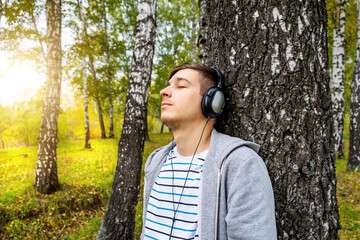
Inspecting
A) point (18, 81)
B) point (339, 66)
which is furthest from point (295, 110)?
point (18, 81)

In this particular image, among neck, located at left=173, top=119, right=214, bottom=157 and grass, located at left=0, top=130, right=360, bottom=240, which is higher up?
neck, located at left=173, top=119, right=214, bottom=157

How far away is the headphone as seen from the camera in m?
1.34

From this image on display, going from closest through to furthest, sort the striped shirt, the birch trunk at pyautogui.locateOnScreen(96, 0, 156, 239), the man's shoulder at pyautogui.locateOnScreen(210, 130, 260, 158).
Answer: the man's shoulder at pyautogui.locateOnScreen(210, 130, 260, 158) → the striped shirt → the birch trunk at pyautogui.locateOnScreen(96, 0, 156, 239)

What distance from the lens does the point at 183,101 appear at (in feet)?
4.63

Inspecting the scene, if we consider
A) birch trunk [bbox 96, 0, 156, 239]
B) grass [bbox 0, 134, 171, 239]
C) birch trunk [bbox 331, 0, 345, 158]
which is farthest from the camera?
birch trunk [bbox 331, 0, 345, 158]

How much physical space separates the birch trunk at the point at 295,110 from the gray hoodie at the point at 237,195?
8.6 inches

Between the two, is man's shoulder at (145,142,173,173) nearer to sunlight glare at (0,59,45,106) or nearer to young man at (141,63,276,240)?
young man at (141,63,276,240)

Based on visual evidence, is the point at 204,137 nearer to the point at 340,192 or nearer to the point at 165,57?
the point at 340,192

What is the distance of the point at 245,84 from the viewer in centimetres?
137

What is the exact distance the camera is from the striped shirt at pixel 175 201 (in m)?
1.29

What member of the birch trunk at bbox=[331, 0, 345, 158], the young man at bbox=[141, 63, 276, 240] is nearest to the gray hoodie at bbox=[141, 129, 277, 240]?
the young man at bbox=[141, 63, 276, 240]

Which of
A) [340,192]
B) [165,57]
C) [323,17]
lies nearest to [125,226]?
[323,17]

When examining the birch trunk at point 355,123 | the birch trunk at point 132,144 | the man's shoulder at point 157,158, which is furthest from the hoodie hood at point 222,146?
the birch trunk at point 355,123

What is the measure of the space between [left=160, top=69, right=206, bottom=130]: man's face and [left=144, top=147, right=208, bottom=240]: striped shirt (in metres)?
0.28
